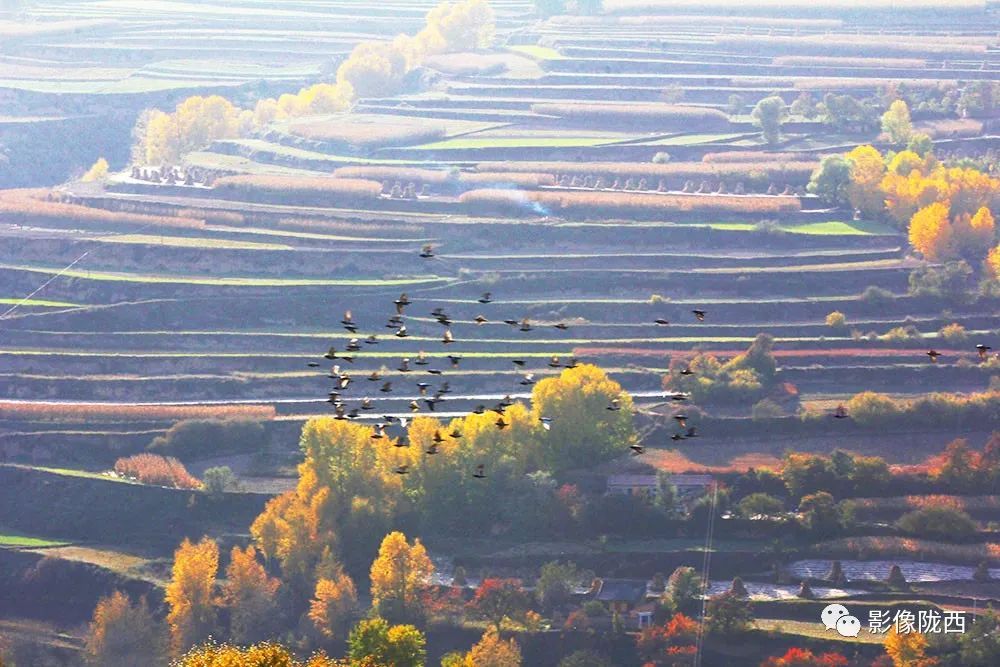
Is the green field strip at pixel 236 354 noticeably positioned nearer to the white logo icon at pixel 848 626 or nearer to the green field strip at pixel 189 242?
the green field strip at pixel 189 242

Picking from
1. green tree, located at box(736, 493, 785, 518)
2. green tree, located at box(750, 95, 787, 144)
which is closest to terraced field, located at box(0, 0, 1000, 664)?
green tree, located at box(750, 95, 787, 144)

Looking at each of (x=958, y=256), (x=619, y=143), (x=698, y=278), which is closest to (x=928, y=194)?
(x=958, y=256)

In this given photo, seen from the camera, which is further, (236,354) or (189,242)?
(189,242)

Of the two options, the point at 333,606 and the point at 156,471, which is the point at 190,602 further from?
the point at 156,471

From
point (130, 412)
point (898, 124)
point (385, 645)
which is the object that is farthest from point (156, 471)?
point (898, 124)

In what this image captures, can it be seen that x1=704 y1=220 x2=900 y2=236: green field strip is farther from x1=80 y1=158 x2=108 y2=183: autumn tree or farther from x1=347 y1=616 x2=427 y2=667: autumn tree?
x1=347 y1=616 x2=427 y2=667: autumn tree

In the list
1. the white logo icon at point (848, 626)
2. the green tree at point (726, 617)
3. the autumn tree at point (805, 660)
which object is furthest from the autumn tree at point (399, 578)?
the white logo icon at point (848, 626)
